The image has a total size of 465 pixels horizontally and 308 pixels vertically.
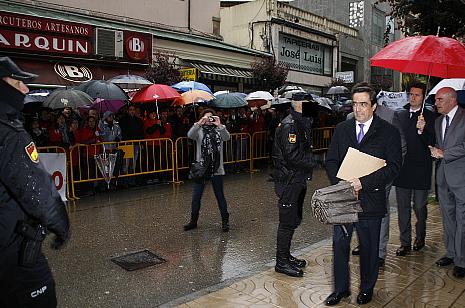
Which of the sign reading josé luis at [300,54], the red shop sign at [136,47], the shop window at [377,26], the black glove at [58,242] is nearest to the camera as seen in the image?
the black glove at [58,242]

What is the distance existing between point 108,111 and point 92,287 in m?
6.68

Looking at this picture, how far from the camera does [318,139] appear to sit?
16.3 meters

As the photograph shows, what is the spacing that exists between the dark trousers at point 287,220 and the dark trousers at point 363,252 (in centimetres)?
81

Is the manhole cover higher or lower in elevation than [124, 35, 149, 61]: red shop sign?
lower

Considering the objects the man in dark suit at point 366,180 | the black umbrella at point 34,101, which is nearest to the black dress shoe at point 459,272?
the man in dark suit at point 366,180

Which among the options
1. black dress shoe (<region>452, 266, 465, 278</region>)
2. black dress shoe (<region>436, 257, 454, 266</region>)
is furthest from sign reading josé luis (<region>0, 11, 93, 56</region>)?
black dress shoe (<region>452, 266, 465, 278</region>)

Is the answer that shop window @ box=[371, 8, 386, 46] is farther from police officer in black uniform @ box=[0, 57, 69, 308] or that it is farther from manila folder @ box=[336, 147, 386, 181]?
police officer in black uniform @ box=[0, 57, 69, 308]

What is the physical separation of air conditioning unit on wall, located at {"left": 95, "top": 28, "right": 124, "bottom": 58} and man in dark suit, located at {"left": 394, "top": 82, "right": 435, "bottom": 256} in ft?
38.1

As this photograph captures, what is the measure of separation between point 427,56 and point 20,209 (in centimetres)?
404

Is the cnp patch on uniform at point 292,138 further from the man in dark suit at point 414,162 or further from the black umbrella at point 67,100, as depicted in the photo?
the black umbrella at point 67,100

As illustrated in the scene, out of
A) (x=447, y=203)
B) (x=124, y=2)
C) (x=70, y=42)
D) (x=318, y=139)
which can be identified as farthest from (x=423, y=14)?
(x=124, y=2)

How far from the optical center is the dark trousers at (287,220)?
4.84 m

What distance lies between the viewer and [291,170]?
15.9 ft

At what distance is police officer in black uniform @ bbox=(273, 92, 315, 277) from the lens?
4.79 m
